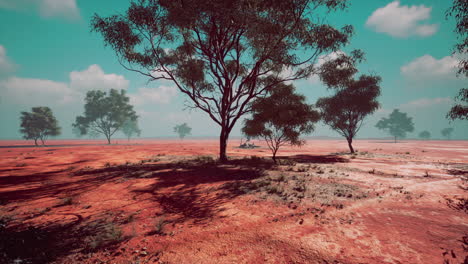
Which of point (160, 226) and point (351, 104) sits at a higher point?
point (351, 104)

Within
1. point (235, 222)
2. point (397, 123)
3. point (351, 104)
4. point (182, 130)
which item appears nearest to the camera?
point (235, 222)

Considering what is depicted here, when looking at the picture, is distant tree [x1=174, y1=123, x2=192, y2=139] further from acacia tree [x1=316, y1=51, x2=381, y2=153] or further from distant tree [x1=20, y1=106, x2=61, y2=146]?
acacia tree [x1=316, y1=51, x2=381, y2=153]

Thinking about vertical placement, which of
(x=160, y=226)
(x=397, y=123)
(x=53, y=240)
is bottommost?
(x=53, y=240)

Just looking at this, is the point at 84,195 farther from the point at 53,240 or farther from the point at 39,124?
the point at 39,124

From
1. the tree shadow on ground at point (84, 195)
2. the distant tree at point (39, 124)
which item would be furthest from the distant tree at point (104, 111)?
the tree shadow on ground at point (84, 195)

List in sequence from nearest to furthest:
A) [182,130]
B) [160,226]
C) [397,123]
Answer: [160,226] < [397,123] < [182,130]

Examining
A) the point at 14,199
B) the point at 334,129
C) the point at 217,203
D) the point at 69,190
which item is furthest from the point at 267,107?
the point at 334,129

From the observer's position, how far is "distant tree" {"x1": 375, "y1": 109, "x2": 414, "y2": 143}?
13838 cm

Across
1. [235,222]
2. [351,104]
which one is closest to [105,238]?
[235,222]

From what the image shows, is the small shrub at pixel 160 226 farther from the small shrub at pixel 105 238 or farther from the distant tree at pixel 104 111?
the distant tree at pixel 104 111

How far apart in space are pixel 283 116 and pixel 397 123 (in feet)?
548

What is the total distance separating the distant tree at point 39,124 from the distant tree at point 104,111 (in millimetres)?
9448

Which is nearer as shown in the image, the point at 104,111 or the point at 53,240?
the point at 53,240

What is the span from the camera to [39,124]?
6819cm
